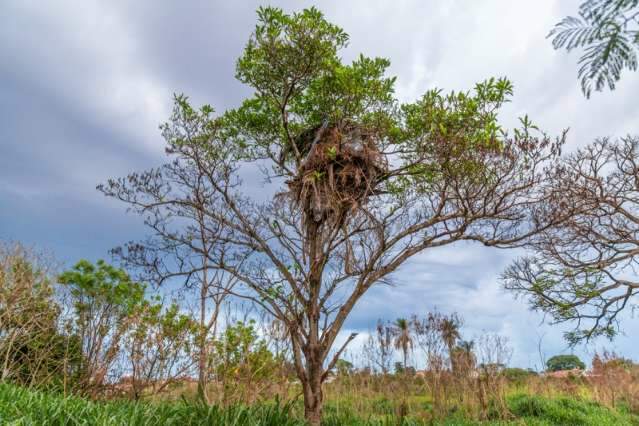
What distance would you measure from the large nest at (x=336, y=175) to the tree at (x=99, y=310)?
4.48 metres

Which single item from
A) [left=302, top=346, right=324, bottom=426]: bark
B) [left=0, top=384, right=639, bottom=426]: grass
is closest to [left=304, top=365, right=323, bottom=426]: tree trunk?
[left=302, top=346, right=324, bottom=426]: bark

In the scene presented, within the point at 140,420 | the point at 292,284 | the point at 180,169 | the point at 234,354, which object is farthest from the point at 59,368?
the point at 140,420

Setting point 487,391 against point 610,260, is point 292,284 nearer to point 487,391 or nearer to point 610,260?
point 487,391

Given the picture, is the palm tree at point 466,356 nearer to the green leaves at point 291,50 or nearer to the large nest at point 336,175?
the large nest at point 336,175

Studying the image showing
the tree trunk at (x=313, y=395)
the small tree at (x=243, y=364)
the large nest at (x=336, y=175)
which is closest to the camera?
the tree trunk at (x=313, y=395)

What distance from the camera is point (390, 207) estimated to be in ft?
28.4

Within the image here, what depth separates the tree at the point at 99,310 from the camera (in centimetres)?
905

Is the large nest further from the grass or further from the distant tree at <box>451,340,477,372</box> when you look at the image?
the distant tree at <box>451,340,477,372</box>

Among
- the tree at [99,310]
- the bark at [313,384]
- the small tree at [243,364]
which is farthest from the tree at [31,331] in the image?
the bark at [313,384]

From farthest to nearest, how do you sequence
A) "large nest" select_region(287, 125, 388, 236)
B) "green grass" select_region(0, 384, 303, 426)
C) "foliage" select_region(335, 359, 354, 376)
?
"foliage" select_region(335, 359, 354, 376), "large nest" select_region(287, 125, 388, 236), "green grass" select_region(0, 384, 303, 426)

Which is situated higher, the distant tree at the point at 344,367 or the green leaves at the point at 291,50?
the green leaves at the point at 291,50

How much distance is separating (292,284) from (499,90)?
4797 mm

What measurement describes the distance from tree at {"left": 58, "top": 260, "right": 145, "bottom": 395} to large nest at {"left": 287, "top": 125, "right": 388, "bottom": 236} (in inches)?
176

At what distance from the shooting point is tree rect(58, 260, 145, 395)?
9.05 metres
